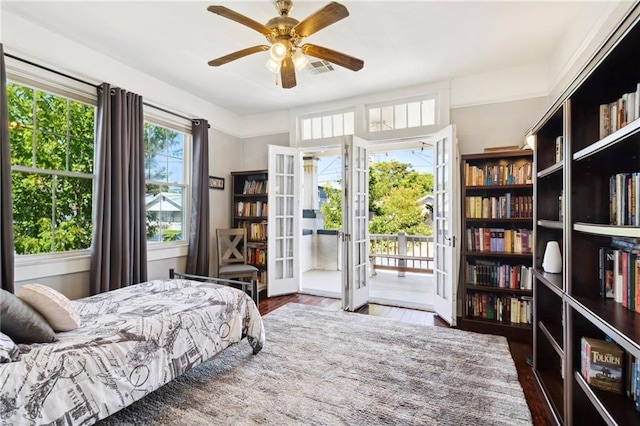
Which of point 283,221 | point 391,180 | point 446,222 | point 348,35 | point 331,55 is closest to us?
point 331,55

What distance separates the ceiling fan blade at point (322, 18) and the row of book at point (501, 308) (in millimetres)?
3012

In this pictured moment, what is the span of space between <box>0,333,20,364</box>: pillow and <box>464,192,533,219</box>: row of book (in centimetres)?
362

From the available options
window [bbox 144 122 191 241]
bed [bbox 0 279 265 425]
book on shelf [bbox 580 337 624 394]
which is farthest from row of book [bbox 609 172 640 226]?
window [bbox 144 122 191 241]

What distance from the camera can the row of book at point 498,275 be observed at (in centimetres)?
311

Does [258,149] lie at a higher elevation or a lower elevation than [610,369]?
higher

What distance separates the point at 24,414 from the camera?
4.19 ft

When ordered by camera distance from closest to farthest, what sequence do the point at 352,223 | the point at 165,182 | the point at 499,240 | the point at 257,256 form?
1. the point at 499,240
2. the point at 352,223
3. the point at 165,182
4. the point at 257,256

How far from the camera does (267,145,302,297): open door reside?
176 inches

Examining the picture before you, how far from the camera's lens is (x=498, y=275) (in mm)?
3240

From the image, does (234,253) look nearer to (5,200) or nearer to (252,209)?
(252,209)

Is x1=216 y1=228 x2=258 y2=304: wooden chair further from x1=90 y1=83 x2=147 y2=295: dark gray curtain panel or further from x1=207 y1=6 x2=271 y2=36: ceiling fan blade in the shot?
x1=207 y1=6 x2=271 y2=36: ceiling fan blade

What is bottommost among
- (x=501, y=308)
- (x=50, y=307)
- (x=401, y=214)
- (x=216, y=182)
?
(x=501, y=308)

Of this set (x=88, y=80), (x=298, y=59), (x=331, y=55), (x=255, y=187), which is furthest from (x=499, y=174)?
(x=88, y=80)

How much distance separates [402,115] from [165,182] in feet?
10.6
